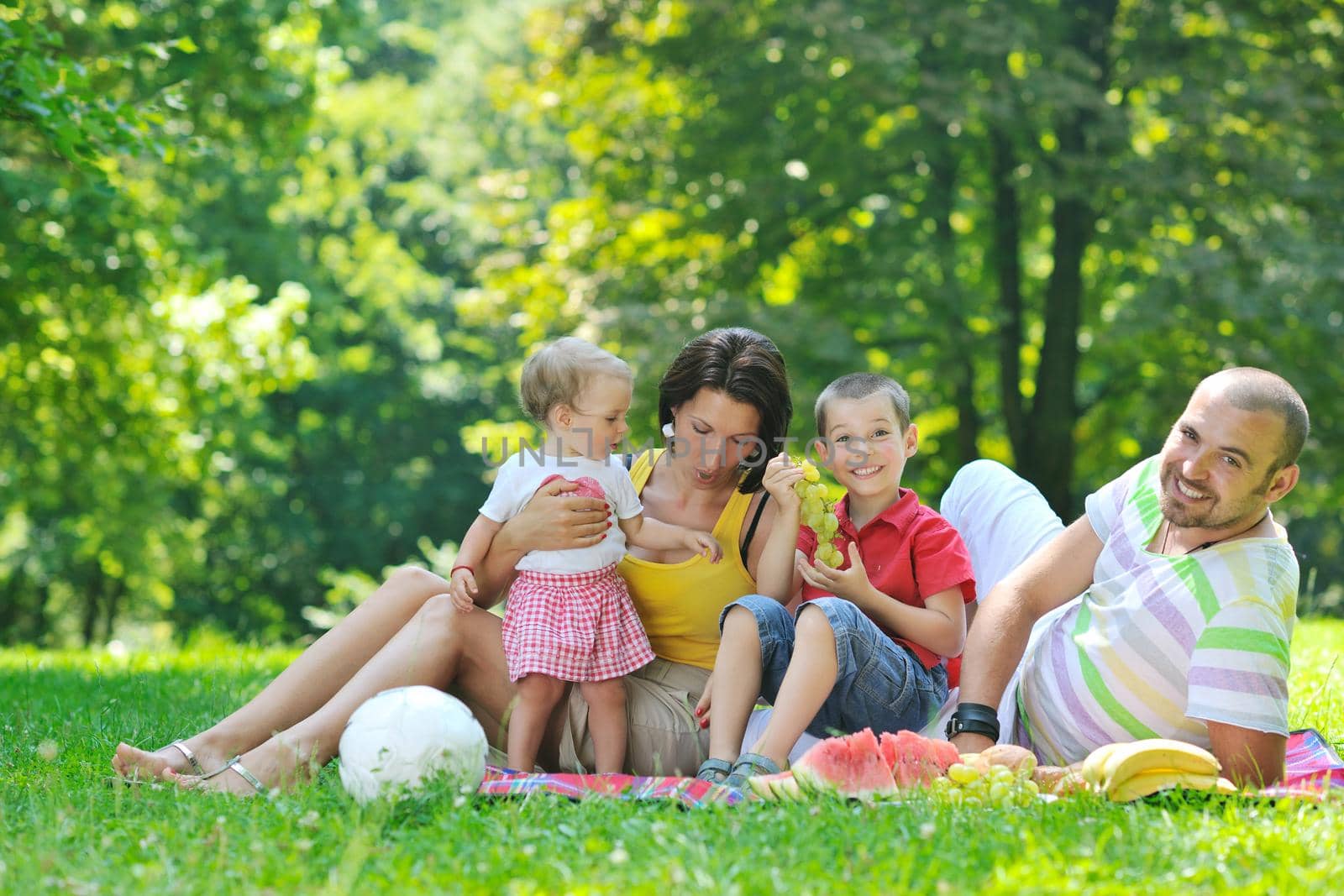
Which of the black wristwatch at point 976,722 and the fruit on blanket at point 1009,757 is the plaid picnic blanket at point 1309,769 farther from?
the black wristwatch at point 976,722

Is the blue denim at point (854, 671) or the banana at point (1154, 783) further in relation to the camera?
the blue denim at point (854, 671)

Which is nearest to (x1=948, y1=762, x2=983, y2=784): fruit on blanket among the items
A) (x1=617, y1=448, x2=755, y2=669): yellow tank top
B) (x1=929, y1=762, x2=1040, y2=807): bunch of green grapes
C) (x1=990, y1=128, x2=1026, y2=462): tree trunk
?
(x1=929, y1=762, x2=1040, y2=807): bunch of green grapes

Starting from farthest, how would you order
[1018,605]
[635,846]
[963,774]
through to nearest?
[1018,605]
[963,774]
[635,846]

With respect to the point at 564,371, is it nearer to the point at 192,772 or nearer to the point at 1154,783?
the point at 192,772

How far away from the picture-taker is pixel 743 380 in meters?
3.52

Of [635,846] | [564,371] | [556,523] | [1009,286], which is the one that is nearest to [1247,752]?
[635,846]

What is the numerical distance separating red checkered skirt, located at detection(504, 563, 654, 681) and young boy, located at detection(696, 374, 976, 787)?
0.27 metres

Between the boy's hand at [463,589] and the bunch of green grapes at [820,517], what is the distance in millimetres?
915

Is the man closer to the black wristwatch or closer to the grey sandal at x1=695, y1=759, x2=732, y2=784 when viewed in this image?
the black wristwatch

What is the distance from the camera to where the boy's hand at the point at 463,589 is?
3.42 metres

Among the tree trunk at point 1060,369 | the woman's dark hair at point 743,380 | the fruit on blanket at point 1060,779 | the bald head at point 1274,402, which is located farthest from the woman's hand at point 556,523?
the tree trunk at point 1060,369

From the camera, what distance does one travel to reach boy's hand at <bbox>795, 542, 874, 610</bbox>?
10.8 feet

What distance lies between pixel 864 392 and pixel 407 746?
156 cm

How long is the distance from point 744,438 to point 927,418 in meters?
9.34
